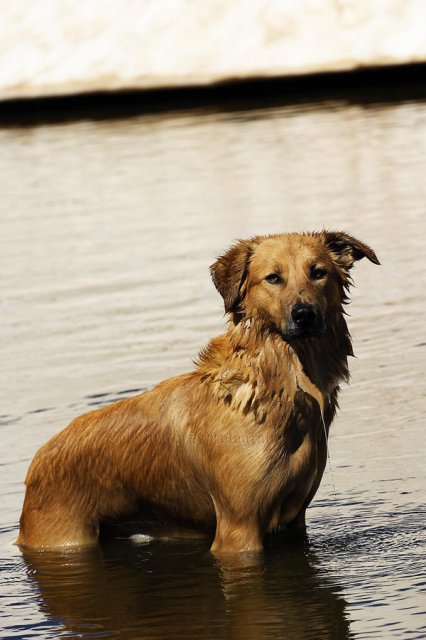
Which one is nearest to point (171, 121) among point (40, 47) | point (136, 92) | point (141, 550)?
point (136, 92)

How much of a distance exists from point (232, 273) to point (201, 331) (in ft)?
17.5

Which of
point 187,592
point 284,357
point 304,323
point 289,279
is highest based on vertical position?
point 289,279

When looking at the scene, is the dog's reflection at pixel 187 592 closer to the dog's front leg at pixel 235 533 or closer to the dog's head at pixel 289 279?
the dog's front leg at pixel 235 533

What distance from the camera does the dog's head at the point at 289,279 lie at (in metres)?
7.77

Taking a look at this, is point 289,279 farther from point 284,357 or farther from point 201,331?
point 201,331

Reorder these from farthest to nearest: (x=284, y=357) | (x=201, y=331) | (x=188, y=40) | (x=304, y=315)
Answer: (x=188, y=40) < (x=201, y=331) < (x=284, y=357) < (x=304, y=315)

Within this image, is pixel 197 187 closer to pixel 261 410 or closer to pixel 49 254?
pixel 49 254

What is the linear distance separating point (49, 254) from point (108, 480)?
9.67 metres

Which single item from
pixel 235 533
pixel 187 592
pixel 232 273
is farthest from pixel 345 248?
pixel 187 592

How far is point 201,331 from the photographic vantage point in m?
13.4

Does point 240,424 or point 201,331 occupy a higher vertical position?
point 201,331

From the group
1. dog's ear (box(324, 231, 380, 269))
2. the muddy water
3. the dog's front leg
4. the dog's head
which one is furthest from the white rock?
the dog's front leg

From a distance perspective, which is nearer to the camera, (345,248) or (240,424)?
(240,424)

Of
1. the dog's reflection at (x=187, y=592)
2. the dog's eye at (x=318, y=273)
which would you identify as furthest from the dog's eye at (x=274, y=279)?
the dog's reflection at (x=187, y=592)
